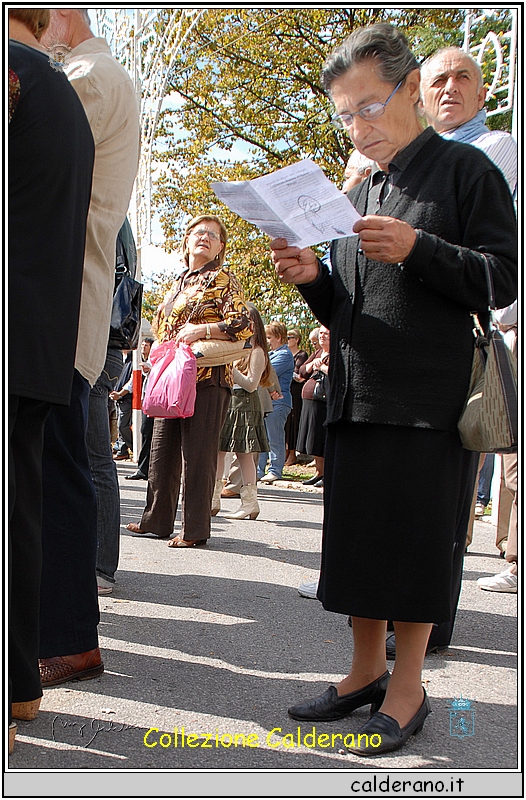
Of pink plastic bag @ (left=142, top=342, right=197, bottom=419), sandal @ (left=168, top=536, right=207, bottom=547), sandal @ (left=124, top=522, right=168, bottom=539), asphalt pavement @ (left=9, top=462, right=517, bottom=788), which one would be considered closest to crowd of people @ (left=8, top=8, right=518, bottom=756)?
asphalt pavement @ (left=9, top=462, right=517, bottom=788)

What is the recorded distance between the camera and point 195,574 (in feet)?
16.6

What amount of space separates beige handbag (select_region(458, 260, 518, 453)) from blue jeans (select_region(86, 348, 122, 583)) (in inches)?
79.5

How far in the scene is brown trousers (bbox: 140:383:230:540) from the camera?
19.1 feet

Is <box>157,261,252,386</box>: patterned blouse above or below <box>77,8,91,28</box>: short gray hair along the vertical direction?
below

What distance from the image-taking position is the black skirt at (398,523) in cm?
264

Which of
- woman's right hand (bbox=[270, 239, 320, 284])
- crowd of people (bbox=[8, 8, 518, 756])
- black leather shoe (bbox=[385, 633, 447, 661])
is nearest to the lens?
crowd of people (bbox=[8, 8, 518, 756])

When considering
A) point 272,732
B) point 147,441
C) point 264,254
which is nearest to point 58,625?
point 272,732

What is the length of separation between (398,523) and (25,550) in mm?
1117

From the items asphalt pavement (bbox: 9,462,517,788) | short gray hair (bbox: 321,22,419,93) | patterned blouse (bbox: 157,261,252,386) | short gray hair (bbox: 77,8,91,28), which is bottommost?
asphalt pavement (bbox: 9,462,517,788)

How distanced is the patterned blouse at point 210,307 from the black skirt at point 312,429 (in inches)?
208

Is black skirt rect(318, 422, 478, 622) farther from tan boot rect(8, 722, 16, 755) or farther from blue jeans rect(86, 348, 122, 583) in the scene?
blue jeans rect(86, 348, 122, 583)

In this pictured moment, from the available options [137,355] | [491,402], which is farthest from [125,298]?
[137,355]

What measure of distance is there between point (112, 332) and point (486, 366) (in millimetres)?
2065
